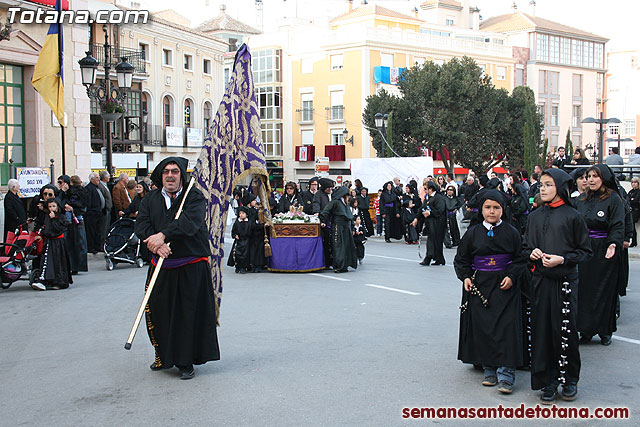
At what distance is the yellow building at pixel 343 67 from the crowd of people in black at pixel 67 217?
128 feet

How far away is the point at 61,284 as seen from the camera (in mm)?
11930

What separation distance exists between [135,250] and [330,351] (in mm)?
8508

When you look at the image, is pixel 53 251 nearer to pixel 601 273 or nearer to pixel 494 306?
pixel 494 306

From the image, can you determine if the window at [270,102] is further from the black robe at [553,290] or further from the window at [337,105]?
the black robe at [553,290]


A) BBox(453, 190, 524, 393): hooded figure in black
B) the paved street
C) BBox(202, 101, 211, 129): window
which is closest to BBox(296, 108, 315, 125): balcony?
BBox(202, 101, 211, 129): window

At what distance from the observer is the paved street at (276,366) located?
5.54m

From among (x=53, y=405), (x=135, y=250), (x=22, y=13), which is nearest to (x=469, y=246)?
(x=53, y=405)

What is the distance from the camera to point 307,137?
6028cm

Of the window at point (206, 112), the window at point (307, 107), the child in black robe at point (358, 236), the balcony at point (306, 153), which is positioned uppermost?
the window at point (307, 107)

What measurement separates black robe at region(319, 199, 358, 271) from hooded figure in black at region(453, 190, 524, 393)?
7747 millimetres

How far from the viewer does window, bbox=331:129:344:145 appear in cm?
5788

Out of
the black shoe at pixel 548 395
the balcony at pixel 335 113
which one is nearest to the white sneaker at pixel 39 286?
the black shoe at pixel 548 395

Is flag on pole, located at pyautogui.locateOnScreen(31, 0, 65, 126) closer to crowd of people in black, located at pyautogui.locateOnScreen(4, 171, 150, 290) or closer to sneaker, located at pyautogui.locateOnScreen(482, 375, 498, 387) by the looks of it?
crowd of people in black, located at pyautogui.locateOnScreen(4, 171, 150, 290)

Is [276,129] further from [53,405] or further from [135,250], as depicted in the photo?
[53,405]
